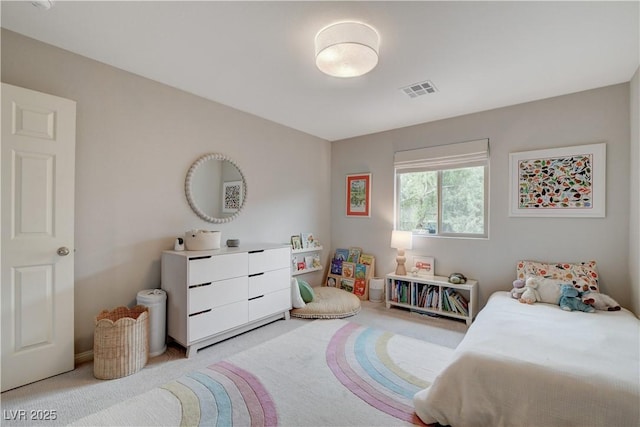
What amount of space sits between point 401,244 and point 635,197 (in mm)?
2131

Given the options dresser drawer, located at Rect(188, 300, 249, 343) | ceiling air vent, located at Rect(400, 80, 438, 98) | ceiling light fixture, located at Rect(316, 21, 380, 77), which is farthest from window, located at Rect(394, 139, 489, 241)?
dresser drawer, located at Rect(188, 300, 249, 343)

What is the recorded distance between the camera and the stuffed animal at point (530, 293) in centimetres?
255

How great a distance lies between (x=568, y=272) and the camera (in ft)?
8.73

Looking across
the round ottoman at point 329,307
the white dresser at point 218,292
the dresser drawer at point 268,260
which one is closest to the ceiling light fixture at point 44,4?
the white dresser at point 218,292

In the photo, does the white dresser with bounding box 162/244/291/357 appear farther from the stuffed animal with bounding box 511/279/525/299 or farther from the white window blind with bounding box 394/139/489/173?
the stuffed animal with bounding box 511/279/525/299

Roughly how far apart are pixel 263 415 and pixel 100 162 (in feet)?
7.54

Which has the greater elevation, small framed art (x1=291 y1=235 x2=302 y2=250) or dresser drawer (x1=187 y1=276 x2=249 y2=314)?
small framed art (x1=291 y1=235 x2=302 y2=250)

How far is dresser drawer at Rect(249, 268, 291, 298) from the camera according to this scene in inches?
111

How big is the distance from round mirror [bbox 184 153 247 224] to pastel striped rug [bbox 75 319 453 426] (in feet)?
4.79

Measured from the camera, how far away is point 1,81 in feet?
6.26

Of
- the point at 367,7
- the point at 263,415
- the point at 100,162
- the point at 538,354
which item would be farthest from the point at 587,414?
the point at 100,162

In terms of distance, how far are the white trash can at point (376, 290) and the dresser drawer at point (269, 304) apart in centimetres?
129

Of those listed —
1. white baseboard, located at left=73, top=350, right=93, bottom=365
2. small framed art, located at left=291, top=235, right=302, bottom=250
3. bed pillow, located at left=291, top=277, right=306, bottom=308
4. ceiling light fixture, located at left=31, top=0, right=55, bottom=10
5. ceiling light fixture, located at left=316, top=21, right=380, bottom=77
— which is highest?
ceiling light fixture, located at left=31, top=0, right=55, bottom=10

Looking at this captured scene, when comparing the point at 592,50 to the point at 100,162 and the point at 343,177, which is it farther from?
the point at 100,162
